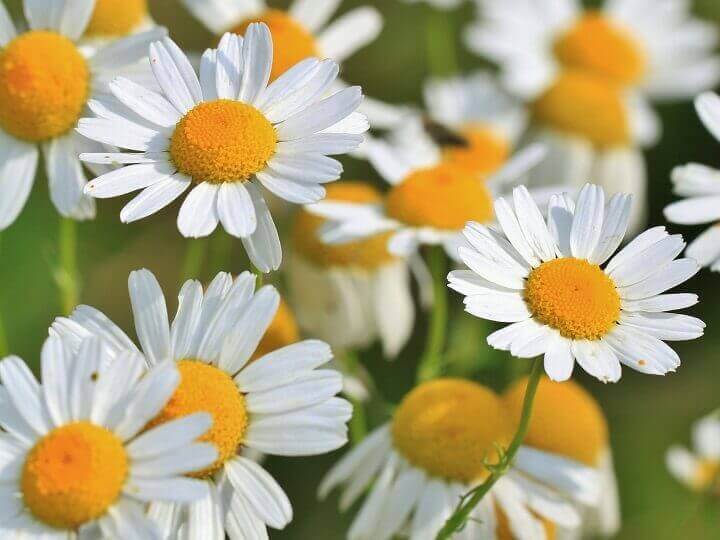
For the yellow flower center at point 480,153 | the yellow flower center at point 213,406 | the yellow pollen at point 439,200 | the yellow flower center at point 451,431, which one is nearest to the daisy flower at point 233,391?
the yellow flower center at point 213,406

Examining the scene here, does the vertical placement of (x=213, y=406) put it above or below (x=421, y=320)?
above

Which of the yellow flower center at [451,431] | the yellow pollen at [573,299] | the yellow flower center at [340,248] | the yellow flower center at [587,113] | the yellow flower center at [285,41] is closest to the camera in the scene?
the yellow pollen at [573,299]

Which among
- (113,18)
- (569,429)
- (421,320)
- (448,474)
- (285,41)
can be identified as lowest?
(421,320)

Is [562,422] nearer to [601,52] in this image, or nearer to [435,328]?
[435,328]

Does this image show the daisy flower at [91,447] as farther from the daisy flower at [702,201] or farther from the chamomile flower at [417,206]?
the daisy flower at [702,201]

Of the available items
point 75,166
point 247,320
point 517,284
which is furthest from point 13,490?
point 517,284

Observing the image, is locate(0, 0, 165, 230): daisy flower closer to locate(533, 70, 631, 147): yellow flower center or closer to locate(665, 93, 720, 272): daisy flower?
locate(665, 93, 720, 272): daisy flower

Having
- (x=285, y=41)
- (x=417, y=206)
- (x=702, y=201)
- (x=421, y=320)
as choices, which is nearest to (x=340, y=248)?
(x=417, y=206)
